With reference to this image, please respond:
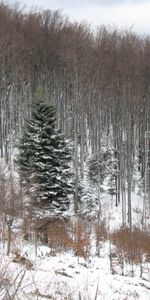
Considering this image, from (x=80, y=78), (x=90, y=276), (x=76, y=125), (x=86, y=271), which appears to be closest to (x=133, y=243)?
(x=86, y=271)

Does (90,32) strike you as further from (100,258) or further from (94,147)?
(100,258)

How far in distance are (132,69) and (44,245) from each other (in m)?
20.2

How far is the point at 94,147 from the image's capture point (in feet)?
127

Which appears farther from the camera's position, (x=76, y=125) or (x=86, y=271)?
(x=76, y=125)

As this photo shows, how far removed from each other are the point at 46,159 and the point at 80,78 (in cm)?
1392

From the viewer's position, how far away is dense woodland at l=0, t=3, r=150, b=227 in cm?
3488

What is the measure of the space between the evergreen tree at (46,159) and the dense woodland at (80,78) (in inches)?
377

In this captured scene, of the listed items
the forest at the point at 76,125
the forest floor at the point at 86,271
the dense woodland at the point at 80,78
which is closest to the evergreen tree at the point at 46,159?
the forest at the point at 76,125

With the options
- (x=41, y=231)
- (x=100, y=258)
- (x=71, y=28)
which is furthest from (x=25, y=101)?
(x=100, y=258)

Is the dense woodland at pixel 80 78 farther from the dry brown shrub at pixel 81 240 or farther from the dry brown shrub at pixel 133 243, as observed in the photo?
the dry brown shrub at pixel 81 240

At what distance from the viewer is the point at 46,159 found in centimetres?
2309

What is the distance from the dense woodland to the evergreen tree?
956 centimetres

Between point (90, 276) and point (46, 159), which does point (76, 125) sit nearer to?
point (46, 159)

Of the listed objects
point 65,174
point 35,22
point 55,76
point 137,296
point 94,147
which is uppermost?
point 35,22
